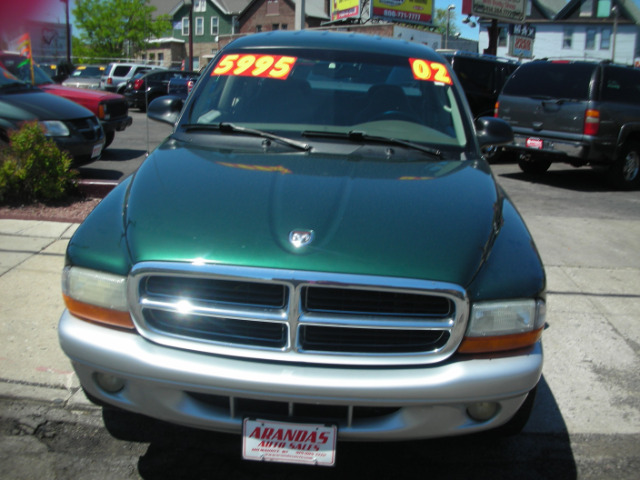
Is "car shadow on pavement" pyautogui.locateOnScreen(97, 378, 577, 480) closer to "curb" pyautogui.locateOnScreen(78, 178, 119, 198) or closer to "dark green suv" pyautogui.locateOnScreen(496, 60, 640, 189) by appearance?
"curb" pyautogui.locateOnScreen(78, 178, 119, 198)

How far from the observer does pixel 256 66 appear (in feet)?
13.1

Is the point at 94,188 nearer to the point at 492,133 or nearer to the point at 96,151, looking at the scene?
the point at 96,151

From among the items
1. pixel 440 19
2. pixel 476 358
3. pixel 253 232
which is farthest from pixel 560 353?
pixel 440 19

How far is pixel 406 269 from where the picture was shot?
2266 millimetres

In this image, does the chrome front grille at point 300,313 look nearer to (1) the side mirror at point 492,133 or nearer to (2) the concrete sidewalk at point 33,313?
(2) the concrete sidewalk at point 33,313

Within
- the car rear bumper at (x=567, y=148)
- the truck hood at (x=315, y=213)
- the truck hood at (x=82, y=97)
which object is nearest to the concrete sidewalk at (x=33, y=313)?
the truck hood at (x=315, y=213)

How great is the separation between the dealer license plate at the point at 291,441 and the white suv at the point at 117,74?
83.8ft

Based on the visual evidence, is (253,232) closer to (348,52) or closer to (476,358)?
(476,358)

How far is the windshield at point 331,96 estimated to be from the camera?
12.1ft

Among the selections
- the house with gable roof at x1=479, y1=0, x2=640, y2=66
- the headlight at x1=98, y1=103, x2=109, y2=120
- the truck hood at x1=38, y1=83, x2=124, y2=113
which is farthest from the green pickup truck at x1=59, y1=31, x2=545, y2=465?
the house with gable roof at x1=479, y1=0, x2=640, y2=66

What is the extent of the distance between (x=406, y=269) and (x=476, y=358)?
1.37 feet

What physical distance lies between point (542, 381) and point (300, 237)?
2077 millimetres

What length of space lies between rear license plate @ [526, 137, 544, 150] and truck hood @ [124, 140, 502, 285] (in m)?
7.21

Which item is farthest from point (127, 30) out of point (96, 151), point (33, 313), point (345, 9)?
point (33, 313)
